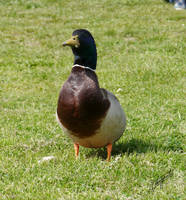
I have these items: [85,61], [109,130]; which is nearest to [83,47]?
[85,61]

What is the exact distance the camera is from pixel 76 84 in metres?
4.21

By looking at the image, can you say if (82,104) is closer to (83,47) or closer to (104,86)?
(83,47)

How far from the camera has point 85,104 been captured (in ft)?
13.5

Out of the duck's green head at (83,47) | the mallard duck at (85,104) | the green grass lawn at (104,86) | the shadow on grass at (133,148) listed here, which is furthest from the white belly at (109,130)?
the duck's green head at (83,47)

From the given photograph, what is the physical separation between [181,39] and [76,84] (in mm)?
7529

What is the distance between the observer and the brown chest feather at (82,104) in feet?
13.5

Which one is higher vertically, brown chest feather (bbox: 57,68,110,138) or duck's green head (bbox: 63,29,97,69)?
duck's green head (bbox: 63,29,97,69)

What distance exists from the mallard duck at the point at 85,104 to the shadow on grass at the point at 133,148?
1.65ft

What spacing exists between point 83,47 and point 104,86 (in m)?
Result: 3.83

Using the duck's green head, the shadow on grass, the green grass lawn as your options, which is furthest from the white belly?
the duck's green head

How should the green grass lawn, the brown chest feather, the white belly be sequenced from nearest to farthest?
the green grass lawn
the brown chest feather
the white belly

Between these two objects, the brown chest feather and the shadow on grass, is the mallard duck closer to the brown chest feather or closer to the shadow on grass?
the brown chest feather

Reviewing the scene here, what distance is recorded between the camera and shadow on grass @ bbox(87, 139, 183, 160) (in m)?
4.80

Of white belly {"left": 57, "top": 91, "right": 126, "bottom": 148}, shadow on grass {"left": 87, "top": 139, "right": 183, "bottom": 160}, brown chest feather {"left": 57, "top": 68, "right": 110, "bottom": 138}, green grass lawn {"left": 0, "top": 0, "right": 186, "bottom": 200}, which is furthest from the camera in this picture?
shadow on grass {"left": 87, "top": 139, "right": 183, "bottom": 160}
